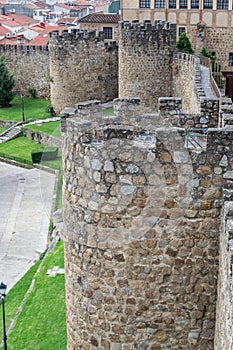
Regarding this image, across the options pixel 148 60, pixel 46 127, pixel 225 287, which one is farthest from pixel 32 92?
pixel 225 287

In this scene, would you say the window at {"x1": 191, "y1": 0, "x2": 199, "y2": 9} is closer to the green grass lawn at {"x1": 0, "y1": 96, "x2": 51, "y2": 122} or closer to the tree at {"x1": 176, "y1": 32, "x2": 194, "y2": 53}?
the tree at {"x1": 176, "y1": 32, "x2": 194, "y2": 53}

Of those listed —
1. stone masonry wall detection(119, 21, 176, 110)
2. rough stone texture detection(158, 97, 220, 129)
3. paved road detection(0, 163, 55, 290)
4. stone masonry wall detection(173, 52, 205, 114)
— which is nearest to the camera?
rough stone texture detection(158, 97, 220, 129)

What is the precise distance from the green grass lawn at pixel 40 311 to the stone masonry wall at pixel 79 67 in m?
15.0

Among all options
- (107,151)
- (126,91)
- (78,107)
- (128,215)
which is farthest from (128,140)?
(126,91)

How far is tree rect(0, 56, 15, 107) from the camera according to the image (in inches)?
1347

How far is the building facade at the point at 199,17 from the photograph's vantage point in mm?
34375

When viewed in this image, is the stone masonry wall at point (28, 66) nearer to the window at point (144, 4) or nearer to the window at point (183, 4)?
the window at point (144, 4)

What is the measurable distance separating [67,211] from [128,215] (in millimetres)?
796

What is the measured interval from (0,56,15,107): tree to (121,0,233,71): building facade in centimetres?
697

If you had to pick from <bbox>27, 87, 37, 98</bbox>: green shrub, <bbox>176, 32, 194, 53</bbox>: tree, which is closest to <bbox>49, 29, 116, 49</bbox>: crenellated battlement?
<bbox>176, 32, 194, 53</bbox>: tree

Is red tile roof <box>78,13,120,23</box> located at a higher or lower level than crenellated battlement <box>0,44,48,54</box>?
higher

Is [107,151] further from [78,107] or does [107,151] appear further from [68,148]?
[78,107]

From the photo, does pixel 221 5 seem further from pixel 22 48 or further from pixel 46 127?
pixel 46 127

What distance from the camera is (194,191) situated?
19.3ft
